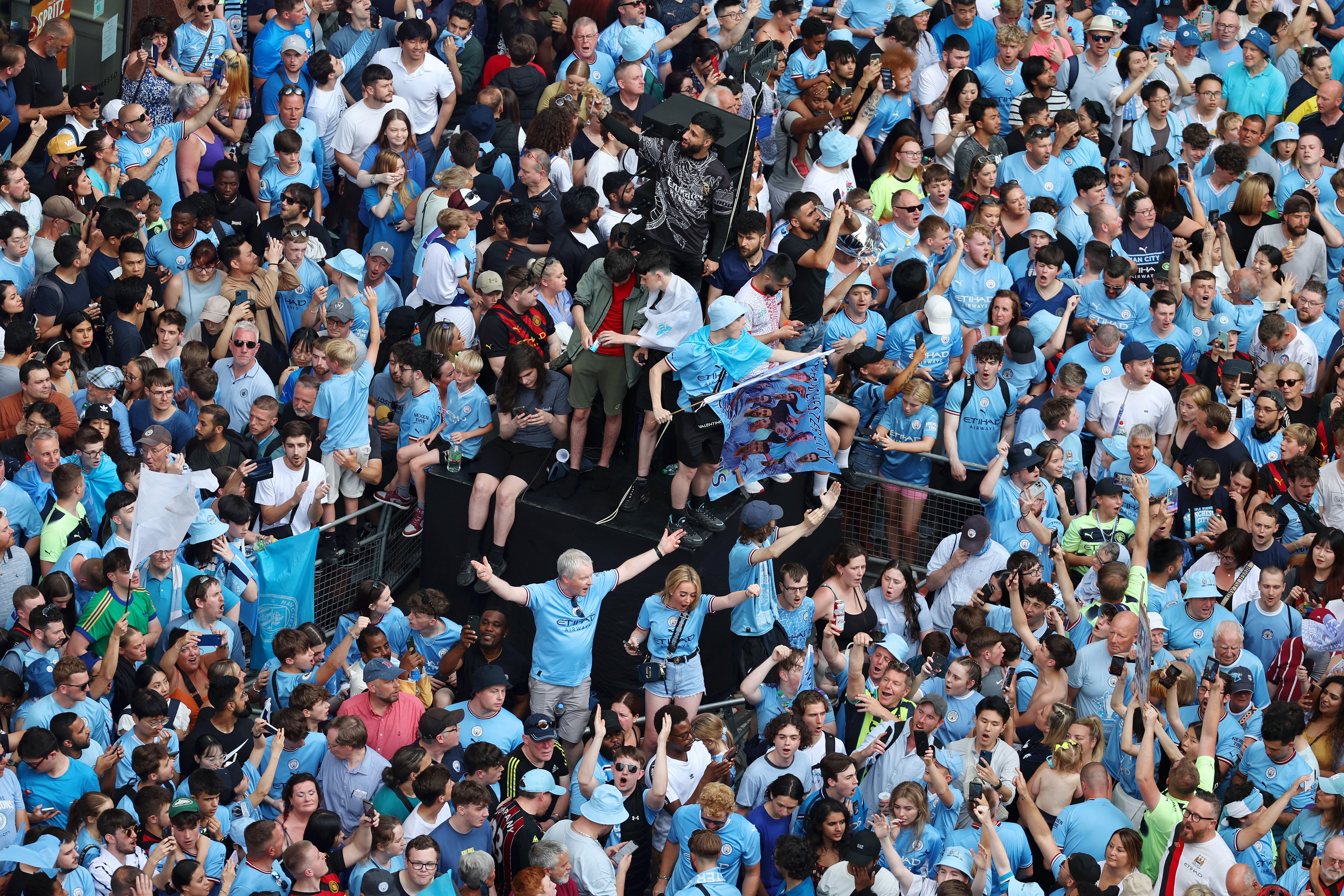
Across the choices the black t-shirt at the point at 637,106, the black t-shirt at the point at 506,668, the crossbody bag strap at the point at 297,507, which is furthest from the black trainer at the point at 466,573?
the black t-shirt at the point at 637,106

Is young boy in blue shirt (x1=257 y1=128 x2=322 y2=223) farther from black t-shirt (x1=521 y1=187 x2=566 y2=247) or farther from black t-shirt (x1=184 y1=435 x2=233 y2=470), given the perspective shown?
black t-shirt (x1=184 y1=435 x2=233 y2=470)

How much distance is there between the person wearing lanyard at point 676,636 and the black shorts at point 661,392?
1.12 m

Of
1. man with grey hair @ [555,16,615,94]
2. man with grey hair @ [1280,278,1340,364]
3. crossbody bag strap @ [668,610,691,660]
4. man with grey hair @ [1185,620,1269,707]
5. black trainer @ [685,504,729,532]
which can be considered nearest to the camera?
man with grey hair @ [1185,620,1269,707]

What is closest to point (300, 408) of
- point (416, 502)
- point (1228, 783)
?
point (416, 502)

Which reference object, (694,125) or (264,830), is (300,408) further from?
(264,830)

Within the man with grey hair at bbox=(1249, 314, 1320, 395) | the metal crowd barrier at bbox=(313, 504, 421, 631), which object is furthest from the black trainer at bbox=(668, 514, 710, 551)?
the man with grey hair at bbox=(1249, 314, 1320, 395)

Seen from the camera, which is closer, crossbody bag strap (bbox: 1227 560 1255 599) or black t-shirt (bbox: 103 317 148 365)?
crossbody bag strap (bbox: 1227 560 1255 599)

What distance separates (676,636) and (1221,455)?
4384 millimetres

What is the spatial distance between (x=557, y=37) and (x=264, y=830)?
9088 millimetres

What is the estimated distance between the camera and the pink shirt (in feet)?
38.7

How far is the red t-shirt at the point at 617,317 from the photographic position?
1295cm

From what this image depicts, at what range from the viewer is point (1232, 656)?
40.3ft

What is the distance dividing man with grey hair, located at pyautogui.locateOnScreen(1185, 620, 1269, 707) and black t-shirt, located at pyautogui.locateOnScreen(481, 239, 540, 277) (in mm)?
5556

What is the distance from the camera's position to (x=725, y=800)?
10.7 meters
